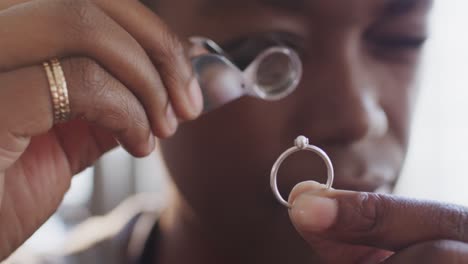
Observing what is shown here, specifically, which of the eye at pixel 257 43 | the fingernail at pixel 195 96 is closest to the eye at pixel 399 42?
the eye at pixel 257 43

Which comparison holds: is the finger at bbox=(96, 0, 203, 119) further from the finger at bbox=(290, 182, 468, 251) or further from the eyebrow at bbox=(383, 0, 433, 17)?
the eyebrow at bbox=(383, 0, 433, 17)

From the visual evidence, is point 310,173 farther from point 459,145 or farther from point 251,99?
point 459,145

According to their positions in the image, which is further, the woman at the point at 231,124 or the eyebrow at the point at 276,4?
the eyebrow at the point at 276,4

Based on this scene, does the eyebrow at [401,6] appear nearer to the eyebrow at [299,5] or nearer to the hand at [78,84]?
the eyebrow at [299,5]

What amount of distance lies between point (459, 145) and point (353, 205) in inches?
41.8

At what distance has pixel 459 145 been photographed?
4.73 feet

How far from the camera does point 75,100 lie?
59cm

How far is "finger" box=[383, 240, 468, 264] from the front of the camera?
17.4 inches

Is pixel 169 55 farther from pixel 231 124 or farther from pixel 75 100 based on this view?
pixel 231 124

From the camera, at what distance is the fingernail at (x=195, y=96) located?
26.2 inches

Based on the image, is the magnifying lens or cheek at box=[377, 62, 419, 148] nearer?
the magnifying lens

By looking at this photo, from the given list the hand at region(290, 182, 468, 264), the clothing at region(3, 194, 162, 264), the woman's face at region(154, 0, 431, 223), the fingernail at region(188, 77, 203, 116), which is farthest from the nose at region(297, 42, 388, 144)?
the clothing at region(3, 194, 162, 264)

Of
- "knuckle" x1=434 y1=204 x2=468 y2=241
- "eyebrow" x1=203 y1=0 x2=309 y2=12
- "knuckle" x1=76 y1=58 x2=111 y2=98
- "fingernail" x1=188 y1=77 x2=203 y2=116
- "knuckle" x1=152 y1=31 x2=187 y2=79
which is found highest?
"eyebrow" x1=203 y1=0 x2=309 y2=12

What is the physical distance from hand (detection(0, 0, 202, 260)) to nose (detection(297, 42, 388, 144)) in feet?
0.76
